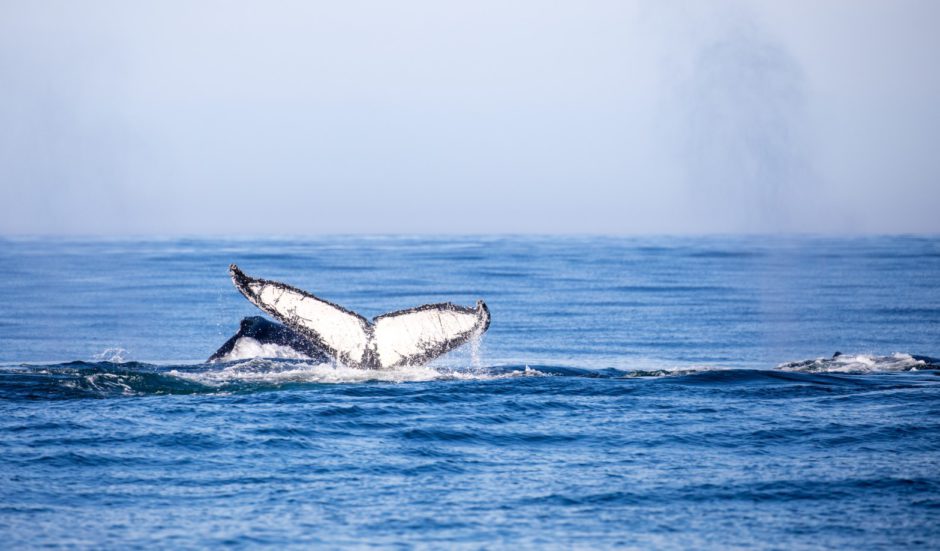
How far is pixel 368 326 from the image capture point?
37.0ft

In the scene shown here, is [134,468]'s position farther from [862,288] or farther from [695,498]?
[862,288]

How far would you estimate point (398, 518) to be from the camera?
7.53 meters

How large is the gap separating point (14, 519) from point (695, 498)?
5113 millimetres

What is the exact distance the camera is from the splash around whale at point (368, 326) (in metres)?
10.5

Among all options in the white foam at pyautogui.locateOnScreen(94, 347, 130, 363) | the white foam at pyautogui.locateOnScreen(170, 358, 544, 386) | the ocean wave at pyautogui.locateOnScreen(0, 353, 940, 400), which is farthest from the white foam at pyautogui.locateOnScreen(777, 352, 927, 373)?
the white foam at pyautogui.locateOnScreen(94, 347, 130, 363)

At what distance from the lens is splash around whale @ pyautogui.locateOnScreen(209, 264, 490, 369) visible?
1047cm

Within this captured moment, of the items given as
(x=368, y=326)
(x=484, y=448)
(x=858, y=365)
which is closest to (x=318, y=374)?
(x=368, y=326)

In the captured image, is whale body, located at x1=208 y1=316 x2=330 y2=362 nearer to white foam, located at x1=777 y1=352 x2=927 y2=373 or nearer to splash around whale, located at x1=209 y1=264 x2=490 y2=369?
splash around whale, located at x1=209 y1=264 x2=490 y2=369

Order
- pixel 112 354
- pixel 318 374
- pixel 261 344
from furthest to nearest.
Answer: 1. pixel 112 354
2. pixel 261 344
3. pixel 318 374

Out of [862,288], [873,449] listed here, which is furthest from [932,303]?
[873,449]

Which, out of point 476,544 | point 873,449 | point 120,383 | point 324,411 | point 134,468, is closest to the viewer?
point 476,544

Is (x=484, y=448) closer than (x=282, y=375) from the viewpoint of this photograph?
Yes

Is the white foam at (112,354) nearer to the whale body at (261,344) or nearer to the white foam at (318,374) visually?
the whale body at (261,344)

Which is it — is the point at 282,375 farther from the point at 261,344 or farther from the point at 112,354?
the point at 112,354
